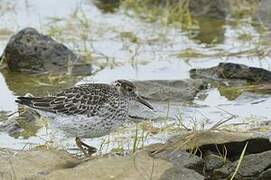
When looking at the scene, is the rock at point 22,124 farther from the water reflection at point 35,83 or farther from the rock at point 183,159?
the rock at point 183,159

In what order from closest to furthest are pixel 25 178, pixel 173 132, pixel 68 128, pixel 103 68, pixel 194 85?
pixel 25 178 → pixel 68 128 → pixel 173 132 → pixel 194 85 → pixel 103 68

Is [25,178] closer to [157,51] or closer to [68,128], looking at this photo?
[68,128]

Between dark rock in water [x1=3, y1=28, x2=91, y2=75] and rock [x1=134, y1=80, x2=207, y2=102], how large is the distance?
4.53 feet

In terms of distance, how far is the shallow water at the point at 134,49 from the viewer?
9.97 metres

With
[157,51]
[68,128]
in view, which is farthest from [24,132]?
[157,51]

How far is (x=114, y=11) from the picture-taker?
50.5 ft

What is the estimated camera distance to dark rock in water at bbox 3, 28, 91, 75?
11.8 meters

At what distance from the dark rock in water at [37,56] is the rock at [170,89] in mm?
1380

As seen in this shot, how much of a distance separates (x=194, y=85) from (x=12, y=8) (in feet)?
16.5

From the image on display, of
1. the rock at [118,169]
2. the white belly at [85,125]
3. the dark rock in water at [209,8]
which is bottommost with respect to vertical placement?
the rock at [118,169]

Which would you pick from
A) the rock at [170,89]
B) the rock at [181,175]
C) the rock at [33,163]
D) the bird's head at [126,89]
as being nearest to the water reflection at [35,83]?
the rock at [170,89]

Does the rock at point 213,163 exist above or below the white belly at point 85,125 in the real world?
below

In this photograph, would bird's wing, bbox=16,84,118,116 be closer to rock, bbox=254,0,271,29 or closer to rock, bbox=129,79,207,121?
rock, bbox=129,79,207,121

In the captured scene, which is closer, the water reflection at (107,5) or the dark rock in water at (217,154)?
the dark rock in water at (217,154)
